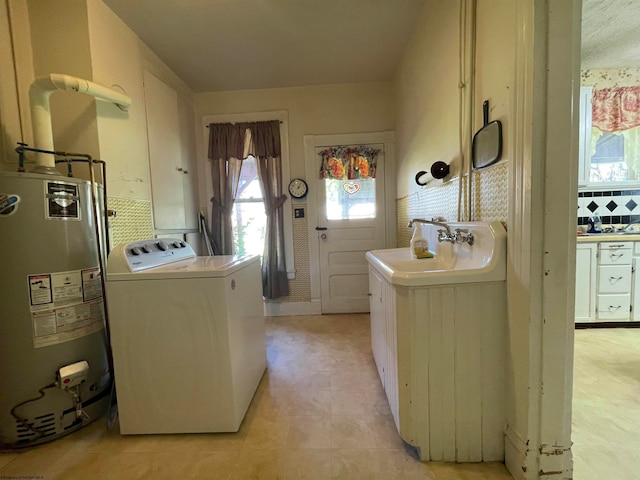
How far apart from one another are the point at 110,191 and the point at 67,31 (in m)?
0.96

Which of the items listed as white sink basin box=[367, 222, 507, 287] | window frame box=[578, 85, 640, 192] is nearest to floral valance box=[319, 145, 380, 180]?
white sink basin box=[367, 222, 507, 287]

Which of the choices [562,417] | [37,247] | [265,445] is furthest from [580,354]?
[37,247]

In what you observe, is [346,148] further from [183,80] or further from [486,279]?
[486,279]

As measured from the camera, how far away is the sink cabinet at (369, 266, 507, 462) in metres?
1.12

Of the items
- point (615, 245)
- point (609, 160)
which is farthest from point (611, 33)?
point (615, 245)

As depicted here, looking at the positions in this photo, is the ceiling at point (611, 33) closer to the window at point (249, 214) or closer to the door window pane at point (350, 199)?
the door window pane at point (350, 199)

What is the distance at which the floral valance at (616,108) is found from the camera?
8.31 feet

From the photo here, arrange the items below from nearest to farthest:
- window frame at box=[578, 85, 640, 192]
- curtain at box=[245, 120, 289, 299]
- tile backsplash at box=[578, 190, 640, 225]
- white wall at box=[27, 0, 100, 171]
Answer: white wall at box=[27, 0, 100, 171], window frame at box=[578, 85, 640, 192], tile backsplash at box=[578, 190, 640, 225], curtain at box=[245, 120, 289, 299]

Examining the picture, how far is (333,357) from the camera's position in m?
2.09

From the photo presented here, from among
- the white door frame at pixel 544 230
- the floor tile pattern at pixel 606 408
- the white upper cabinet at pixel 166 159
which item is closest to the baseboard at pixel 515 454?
the white door frame at pixel 544 230

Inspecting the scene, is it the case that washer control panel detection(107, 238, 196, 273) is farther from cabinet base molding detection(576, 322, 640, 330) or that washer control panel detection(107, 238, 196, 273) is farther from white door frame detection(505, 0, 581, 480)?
cabinet base molding detection(576, 322, 640, 330)

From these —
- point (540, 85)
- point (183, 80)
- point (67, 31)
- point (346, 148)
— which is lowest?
point (540, 85)

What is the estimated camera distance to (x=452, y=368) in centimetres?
114

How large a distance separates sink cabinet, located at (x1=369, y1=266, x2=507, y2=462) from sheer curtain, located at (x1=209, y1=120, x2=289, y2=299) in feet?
6.47
